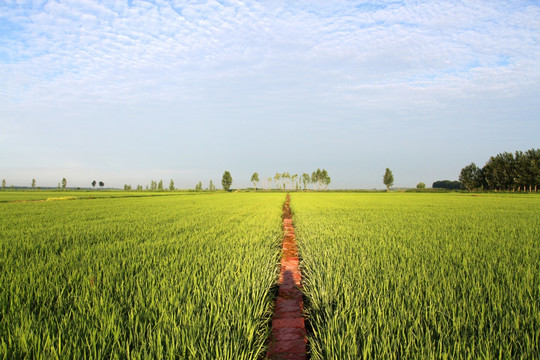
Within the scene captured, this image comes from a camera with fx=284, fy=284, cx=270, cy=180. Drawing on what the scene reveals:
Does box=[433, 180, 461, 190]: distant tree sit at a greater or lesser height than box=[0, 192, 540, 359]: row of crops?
greater

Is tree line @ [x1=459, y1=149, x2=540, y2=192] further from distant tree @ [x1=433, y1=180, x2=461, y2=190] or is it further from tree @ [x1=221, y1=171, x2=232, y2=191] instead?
tree @ [x1=221, y1=171, x2=232, y2=191]

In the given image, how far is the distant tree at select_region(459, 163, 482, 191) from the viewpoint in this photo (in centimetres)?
9007

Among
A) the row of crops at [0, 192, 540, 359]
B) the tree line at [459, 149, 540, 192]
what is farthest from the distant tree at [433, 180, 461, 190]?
the row of crops at [0, 192, 540, 359]

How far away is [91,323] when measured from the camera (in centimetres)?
228

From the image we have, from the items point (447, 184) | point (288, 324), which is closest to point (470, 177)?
point (447, 184)

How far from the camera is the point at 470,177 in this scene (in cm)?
9725

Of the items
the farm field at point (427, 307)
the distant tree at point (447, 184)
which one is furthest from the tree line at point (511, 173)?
the farm field at point (427, 307)

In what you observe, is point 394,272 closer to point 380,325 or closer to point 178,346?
point 380,325

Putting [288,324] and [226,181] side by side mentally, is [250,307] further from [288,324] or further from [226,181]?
[226,181]

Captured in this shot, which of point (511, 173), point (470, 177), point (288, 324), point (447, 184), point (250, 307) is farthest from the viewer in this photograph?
point (447, 184)

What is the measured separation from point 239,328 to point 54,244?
5542 millimetres

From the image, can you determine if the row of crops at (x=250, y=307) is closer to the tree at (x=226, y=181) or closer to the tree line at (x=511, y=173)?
the tree line at (x=511, y=173)

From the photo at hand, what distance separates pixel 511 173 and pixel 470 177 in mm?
24696

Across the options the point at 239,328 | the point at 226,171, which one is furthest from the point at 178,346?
the point at 226,171
